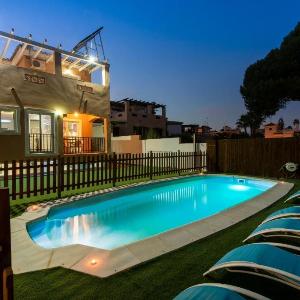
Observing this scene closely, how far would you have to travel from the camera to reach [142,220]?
328 inches

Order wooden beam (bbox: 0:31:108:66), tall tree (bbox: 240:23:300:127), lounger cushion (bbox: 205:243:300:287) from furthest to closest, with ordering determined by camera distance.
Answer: tall tree (bbox: 240:23:300:127) < wooden beam (bbox: 0:31:108:66) < lounger cushion (bbox: 205:243:300:287)

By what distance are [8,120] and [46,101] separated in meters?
2.16

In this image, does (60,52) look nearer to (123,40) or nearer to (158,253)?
(158,253)

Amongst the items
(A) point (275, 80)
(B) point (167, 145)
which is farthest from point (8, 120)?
(A) point (275, 80)

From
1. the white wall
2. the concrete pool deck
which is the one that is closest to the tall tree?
the white wall

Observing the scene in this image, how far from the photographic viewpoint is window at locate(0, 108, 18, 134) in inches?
556

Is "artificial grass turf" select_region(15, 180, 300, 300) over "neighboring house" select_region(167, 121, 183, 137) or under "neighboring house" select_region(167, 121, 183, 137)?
under

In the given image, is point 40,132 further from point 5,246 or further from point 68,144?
point 5,246

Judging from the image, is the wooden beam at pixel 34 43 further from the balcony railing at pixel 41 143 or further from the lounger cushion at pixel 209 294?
the lounger cushion at pixel 209 294

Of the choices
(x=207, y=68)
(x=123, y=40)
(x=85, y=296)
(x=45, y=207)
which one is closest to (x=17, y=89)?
(x=45, y=207)

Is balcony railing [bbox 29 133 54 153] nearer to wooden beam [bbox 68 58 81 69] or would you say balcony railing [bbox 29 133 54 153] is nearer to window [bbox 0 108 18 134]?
window [bbox 0 108 18 134]

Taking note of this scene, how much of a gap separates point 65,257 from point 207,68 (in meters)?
56.1

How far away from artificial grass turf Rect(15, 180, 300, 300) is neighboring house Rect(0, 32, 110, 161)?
39.0 feet

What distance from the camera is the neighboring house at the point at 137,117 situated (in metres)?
38.1
